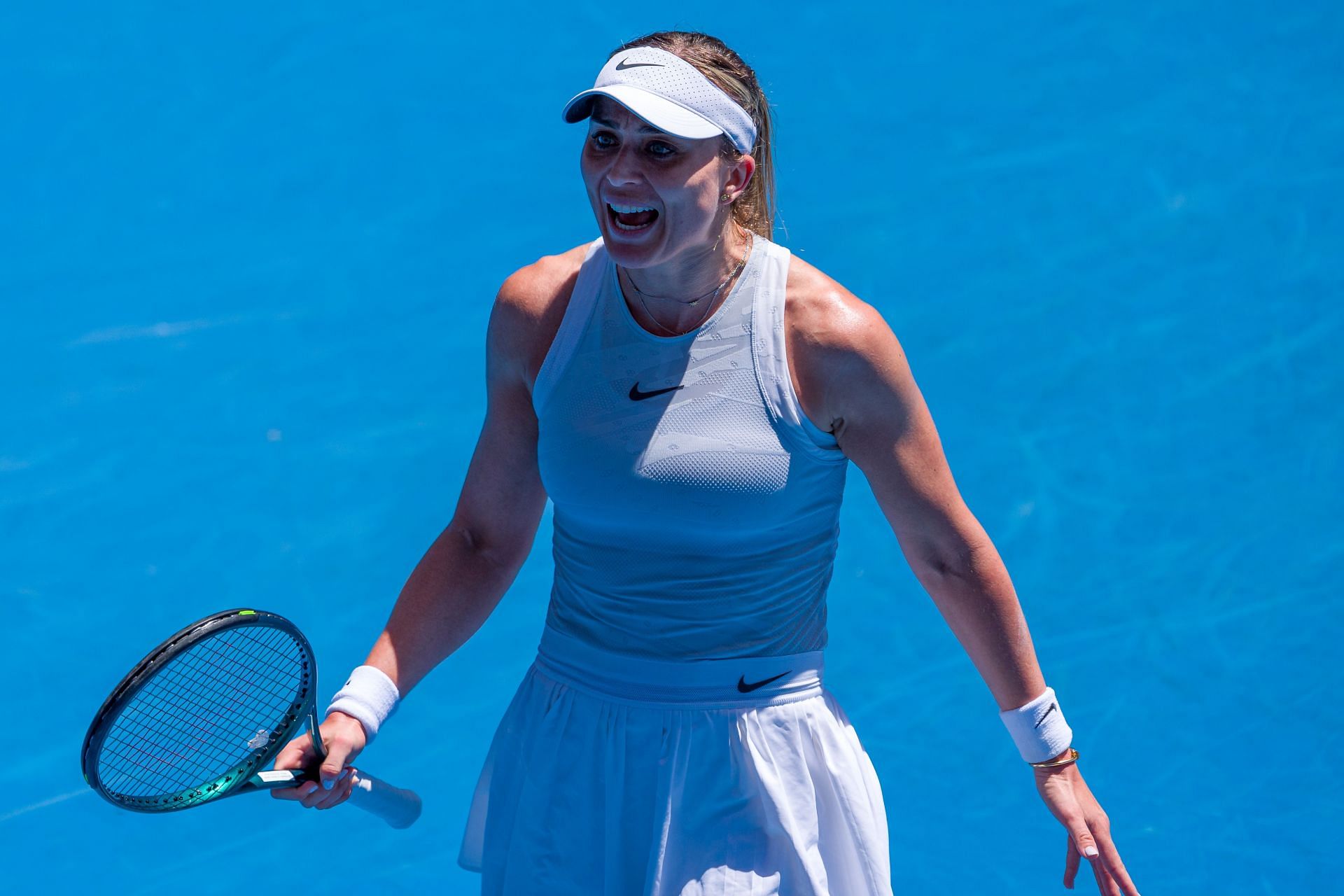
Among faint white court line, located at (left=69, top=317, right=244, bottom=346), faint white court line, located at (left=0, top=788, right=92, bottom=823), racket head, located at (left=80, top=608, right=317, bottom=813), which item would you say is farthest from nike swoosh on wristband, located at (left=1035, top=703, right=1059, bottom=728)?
faint white court line, located at (left=69, top=317, right=244, bottom=346)

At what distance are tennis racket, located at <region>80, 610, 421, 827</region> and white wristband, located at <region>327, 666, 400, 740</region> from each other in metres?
0.05

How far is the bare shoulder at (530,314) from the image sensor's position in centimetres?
220

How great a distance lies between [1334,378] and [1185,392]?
2.19 feet

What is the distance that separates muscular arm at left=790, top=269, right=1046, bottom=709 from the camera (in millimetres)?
2010

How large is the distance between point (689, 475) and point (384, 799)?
0.66 meters

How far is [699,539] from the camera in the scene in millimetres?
2070

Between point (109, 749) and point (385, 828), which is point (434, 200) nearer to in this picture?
point (385, 828)

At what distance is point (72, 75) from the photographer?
18.1 feet

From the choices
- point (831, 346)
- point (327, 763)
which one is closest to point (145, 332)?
point (327, 763)

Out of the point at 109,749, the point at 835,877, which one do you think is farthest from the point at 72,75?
the point at 835,877

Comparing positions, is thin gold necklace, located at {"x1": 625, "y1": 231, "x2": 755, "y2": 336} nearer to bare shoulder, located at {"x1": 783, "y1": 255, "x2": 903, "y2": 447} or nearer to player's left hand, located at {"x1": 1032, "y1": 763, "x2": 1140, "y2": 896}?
bare shoulder, located at {"x1": 783, "y1": 255, "x2": 903, "y2": 447}

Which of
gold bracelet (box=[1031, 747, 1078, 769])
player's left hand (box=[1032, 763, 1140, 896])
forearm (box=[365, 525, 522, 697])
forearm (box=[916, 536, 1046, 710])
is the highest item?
forearm (box=[916, 536, 1046, 710])

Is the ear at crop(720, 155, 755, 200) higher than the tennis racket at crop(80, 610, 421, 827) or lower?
higher

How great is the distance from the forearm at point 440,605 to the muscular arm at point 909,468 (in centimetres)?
61
